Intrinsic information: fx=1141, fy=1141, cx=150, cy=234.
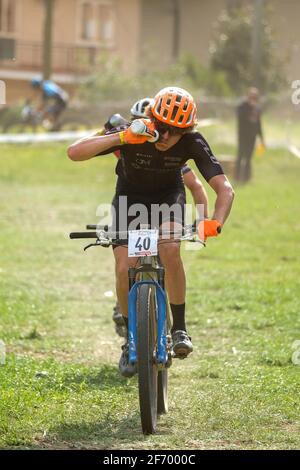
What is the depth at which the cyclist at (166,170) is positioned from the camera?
695cm

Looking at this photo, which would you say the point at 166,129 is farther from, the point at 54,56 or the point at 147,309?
the point at 54,56

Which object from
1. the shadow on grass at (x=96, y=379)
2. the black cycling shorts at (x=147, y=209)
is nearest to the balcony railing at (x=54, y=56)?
the shadow on grass at (x=96, y=379)

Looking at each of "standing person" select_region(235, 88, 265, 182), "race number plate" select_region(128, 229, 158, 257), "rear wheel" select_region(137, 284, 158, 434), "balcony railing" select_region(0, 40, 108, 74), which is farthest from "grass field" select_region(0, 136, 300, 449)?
"balcony railing" select_region(0, 40, 108, 74)

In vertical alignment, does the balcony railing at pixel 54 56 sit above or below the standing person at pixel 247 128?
above

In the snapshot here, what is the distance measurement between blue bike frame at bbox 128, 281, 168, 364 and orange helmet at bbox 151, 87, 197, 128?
1.01m

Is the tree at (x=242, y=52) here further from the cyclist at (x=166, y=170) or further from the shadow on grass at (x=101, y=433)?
the shadow on grass at (x=101, y=433)

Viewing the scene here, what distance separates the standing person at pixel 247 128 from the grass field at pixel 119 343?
558cm

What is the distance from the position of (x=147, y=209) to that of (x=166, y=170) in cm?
28

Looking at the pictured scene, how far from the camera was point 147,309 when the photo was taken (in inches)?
258

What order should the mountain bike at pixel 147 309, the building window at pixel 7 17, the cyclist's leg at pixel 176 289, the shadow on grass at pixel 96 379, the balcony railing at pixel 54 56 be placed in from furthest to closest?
1. the building window at pixel 7 17
2. the balcony railing at pixel 54 56
3. the shadow on grass at pixel 96 379
4. the cyclist's leg at pixel 176 289
5. the mountain bike at pixel 147 309

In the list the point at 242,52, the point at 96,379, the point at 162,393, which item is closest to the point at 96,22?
the point at 242,52

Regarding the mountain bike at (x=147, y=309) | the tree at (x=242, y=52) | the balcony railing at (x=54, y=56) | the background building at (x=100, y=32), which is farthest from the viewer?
the balcony railing at (x=54, y=56)

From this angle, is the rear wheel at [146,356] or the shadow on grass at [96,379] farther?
the shadow on grass at [96,379]
